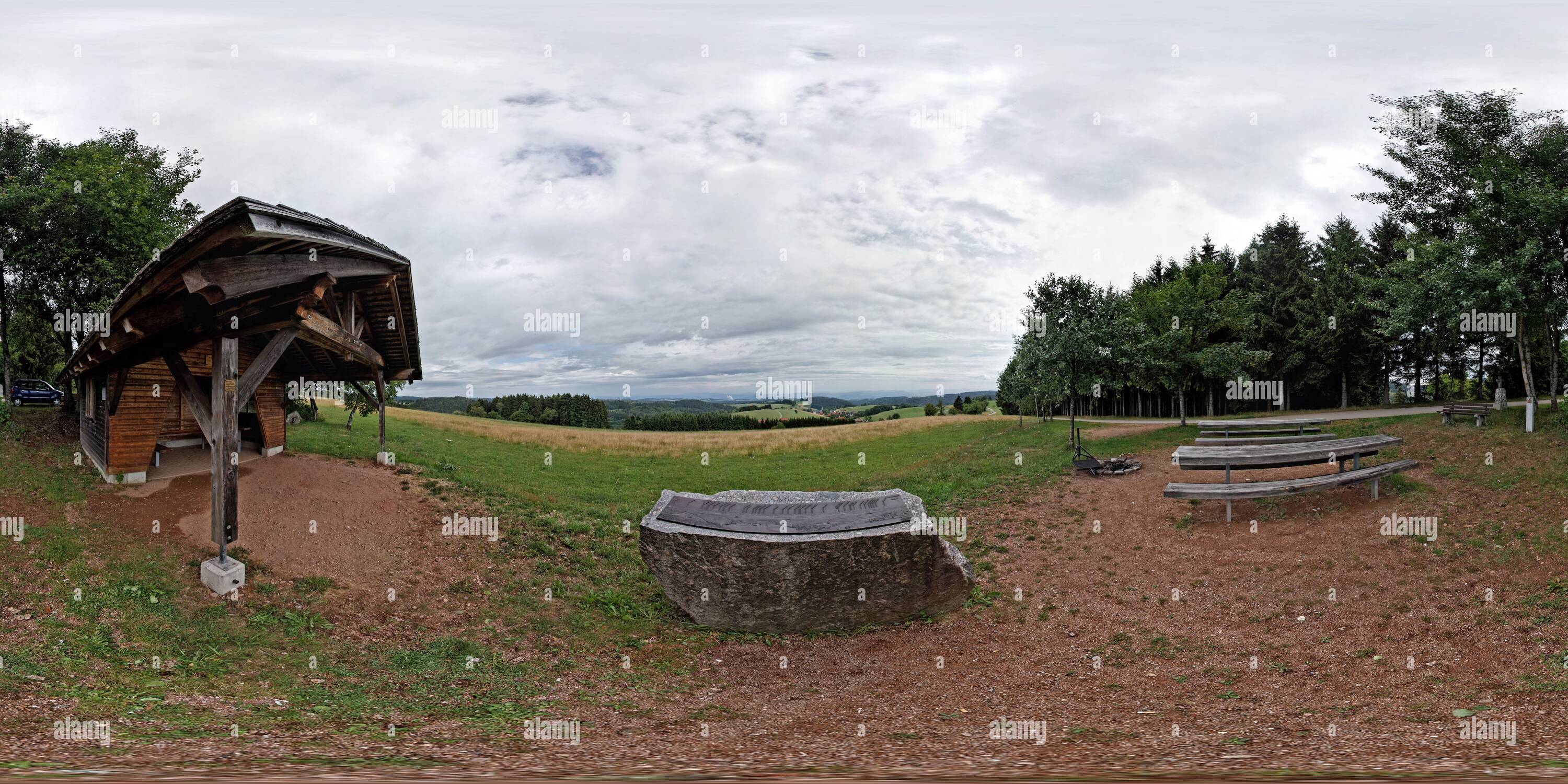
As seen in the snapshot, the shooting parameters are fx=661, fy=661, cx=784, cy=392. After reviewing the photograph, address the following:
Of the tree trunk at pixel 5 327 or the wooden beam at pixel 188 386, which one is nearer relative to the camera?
the wooden beam at pixel 188 386

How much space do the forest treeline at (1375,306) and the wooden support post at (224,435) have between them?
21574 millimetres

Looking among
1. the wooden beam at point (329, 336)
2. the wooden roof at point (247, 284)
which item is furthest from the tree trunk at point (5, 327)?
the wooden beam at point (329, 336)

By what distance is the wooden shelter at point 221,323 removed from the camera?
7.92 metres

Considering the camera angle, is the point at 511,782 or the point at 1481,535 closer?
the point at 511,782

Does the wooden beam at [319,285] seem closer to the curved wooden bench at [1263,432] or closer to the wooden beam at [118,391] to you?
the wooden beam at [118,391]

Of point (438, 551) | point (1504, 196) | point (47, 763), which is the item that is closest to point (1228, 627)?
point (47, 763)

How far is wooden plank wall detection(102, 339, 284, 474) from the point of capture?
12367mm

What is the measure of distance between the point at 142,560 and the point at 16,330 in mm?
22561

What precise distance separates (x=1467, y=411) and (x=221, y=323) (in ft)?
94.0

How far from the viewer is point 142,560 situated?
29.1ft

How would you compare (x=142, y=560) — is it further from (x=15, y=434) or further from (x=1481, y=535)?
(x=1481, y=535)

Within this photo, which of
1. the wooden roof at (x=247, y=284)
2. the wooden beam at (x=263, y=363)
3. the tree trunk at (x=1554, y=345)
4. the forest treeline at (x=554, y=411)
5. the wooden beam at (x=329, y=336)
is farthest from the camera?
the forest treeline at (x=554, y=411)

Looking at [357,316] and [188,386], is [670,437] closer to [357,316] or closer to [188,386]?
[357,316]

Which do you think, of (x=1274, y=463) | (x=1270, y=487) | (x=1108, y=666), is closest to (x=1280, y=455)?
(x=1274, y=463)
